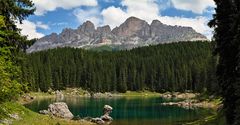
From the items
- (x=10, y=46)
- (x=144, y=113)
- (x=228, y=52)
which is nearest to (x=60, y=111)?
(x=144, y=113)

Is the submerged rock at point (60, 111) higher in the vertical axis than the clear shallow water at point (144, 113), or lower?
higher

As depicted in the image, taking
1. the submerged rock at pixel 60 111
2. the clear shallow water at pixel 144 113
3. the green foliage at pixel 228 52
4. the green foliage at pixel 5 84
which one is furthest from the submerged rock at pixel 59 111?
the green foliage at pixel 5 84

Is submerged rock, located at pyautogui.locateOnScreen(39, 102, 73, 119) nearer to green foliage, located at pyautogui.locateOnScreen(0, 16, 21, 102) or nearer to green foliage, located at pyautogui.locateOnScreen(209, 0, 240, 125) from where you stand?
green foliage, located at pyautogui.locateOnScreen(209, 0, 240, 125)

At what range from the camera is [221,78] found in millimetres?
41219

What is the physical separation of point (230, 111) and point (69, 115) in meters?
42.0

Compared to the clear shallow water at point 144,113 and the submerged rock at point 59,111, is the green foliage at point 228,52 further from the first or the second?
the submerged rock at point 59,111

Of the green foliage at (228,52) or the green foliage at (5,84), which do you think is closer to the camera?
the green foliage at (5,84)

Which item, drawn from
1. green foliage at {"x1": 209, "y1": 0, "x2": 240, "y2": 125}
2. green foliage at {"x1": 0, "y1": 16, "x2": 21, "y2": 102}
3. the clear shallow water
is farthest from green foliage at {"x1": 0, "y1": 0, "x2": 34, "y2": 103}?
the clear shallow water

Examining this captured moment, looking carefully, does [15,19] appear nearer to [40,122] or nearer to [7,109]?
[7,109]

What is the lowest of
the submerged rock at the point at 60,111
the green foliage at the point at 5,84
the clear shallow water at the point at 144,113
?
the clear shallow water at the point at 144,113

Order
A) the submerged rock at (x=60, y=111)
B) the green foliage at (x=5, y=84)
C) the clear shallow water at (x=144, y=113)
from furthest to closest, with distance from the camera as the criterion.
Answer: the submerged rock at (x=60, y=111), the clear shallow water at (x=144, y=113), the green foliage at (x=5, y=84)

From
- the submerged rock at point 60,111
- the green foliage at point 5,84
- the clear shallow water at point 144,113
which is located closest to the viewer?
the green foliage at point 5,84

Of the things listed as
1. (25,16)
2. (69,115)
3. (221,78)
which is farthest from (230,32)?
(69,115)

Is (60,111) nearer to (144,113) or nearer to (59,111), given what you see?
(59,111)
